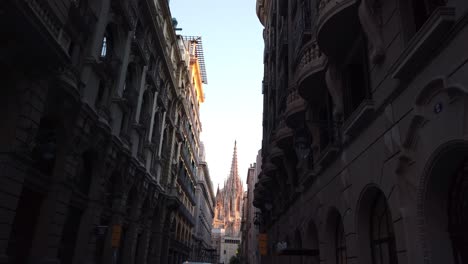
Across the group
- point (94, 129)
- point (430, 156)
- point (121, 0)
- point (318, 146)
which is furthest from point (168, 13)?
point (430, 156)

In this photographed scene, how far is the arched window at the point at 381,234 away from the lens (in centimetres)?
923

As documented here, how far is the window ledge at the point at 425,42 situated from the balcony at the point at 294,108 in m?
8.88

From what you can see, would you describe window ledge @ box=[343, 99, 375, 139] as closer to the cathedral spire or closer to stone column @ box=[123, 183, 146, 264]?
stone column @ box=[123, 183, 146, 264]

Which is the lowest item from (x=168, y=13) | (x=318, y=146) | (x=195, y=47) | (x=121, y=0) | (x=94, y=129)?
(x=318, y=146)

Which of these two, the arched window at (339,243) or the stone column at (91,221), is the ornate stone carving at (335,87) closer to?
the arched window at (339,243)

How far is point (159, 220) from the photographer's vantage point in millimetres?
36844

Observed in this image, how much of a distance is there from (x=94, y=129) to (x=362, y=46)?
13438 millimetres

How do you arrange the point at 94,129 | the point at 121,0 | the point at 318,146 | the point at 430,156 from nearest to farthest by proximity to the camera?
the point at 430,156 < the point at 318,146 < the point at 94,129 < the point at 121,0

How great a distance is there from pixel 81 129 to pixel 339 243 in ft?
39.3

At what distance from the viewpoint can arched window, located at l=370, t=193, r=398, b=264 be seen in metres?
9.23

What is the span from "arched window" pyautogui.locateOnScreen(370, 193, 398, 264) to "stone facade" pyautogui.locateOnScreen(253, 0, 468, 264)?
25 millimetres

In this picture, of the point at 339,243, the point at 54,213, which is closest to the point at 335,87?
the point at 339,243

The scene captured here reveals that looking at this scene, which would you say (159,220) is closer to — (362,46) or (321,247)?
(321,247)

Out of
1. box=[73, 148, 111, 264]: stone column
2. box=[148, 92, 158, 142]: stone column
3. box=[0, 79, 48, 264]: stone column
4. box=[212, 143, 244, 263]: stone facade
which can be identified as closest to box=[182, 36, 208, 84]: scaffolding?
box=[148, 92, 158, 142]: stone column
